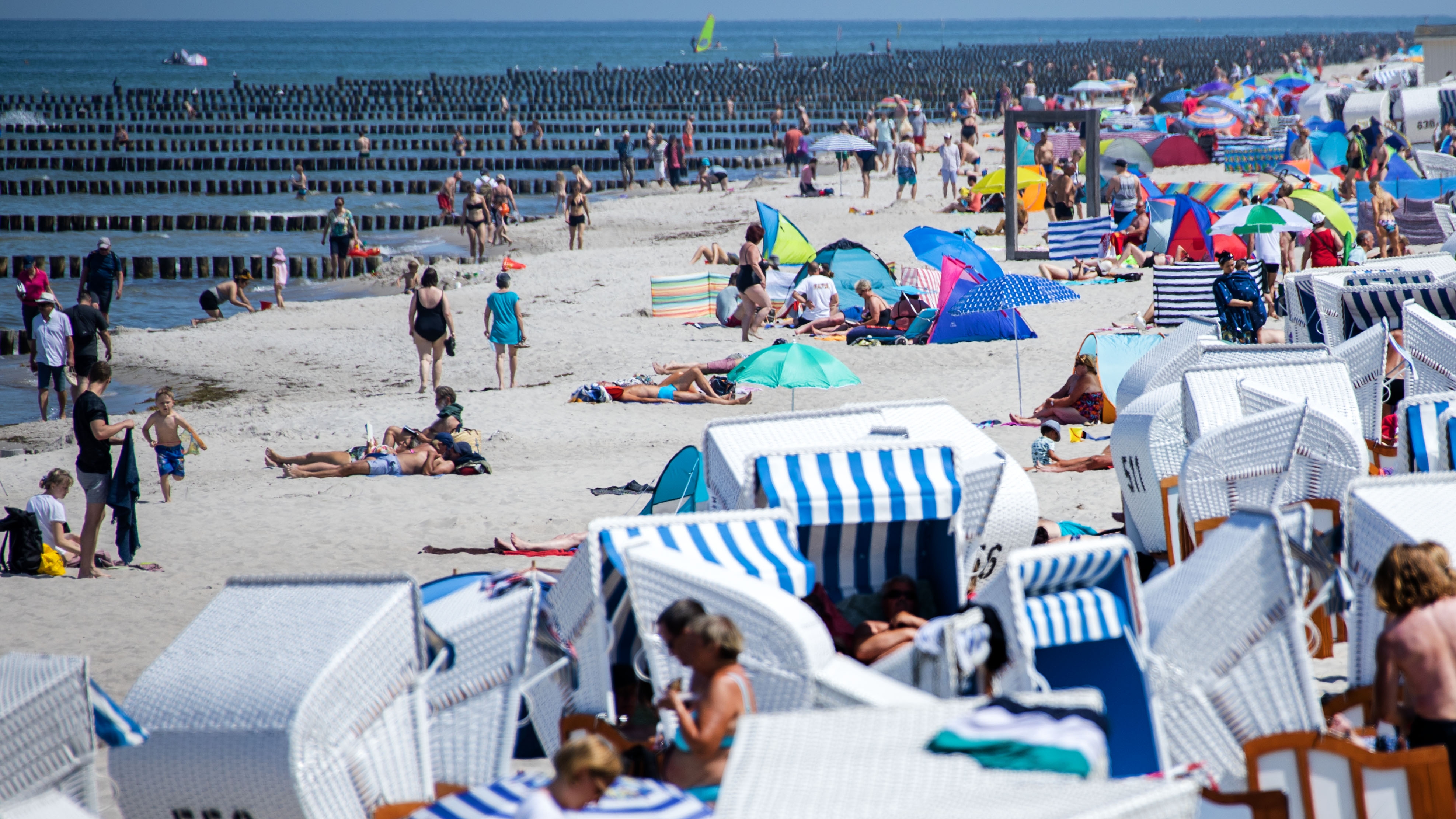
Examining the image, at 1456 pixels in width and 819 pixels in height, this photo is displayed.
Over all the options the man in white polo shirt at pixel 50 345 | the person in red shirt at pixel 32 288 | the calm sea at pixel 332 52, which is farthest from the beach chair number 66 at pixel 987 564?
the calm sea at pixel 332 52

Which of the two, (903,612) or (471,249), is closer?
(903,612)

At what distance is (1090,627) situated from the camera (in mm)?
3762

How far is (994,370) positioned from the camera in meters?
12.1

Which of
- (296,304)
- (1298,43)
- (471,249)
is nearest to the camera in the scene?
(296,304)

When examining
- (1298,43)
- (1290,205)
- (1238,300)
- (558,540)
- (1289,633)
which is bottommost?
(558,540)

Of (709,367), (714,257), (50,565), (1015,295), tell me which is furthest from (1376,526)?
(714,257)

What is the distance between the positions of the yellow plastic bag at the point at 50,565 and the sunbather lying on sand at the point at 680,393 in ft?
16.7

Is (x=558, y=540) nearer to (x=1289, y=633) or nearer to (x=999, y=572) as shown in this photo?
(x=999, y=572)

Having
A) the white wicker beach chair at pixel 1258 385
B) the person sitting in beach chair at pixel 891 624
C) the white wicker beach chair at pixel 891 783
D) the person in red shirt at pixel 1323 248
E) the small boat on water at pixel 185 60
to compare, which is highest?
the small boat on water at pixel 185 60

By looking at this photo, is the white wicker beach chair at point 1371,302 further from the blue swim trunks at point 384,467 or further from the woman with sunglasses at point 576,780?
the blue swim trunks at point 384,467

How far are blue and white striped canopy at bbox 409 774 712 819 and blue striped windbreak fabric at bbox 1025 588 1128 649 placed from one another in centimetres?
121

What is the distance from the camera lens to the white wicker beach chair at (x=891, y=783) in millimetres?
2666

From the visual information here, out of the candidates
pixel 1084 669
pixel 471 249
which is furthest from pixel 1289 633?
pixel 471 249

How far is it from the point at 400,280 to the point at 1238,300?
13984 millimetres
